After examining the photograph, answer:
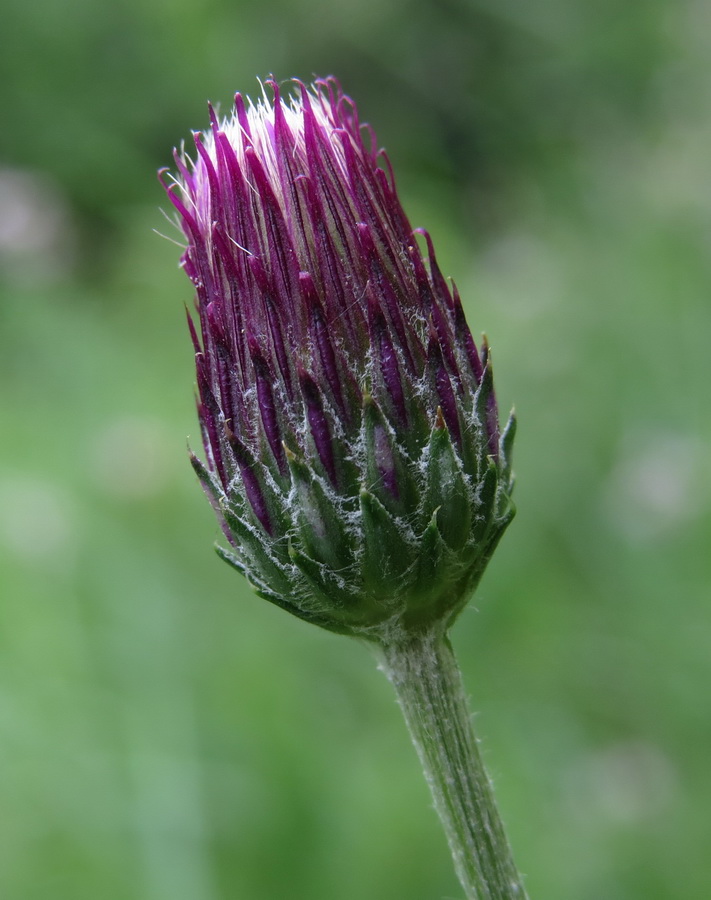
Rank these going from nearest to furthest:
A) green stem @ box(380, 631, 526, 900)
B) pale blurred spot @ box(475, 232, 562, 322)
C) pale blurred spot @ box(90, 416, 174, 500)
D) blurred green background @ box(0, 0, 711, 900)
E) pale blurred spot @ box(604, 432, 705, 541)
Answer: green stem @ box(380, 631, 526, 900)
blurred green background @ box(0, 0, 711, 900)
pale blurred spot @ box(604, 432, 705, 541)
pale blurred spot @ box(90, 416, 174, 500)
pale blurred spot @ box(475, 232, 562, 322)

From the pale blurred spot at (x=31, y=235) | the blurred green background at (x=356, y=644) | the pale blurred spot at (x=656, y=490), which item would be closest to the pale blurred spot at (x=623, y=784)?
the blurred green background at (x=356, y=644)

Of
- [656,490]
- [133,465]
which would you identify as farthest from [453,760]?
[133,465]

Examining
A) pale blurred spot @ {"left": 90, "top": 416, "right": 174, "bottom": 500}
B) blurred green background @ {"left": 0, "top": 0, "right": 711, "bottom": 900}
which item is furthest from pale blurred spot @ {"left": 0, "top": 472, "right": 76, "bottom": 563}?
pale blurred spot @ {"left": 90, "top": 416, "right": 174, "bottom": 500}

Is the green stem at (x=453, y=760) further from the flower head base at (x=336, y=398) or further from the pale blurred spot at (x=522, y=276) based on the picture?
the pale blurred spot at (x=522, y=276)

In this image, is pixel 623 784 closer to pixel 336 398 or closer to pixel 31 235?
pixel 336 398

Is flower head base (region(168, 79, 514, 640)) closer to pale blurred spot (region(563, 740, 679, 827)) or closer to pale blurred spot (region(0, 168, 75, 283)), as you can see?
pale blurred spot (region(563, 740, 679, 827))

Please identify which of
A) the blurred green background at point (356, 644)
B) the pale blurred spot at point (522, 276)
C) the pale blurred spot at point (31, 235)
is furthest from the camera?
the pale blurred spot at point (31, 235)
